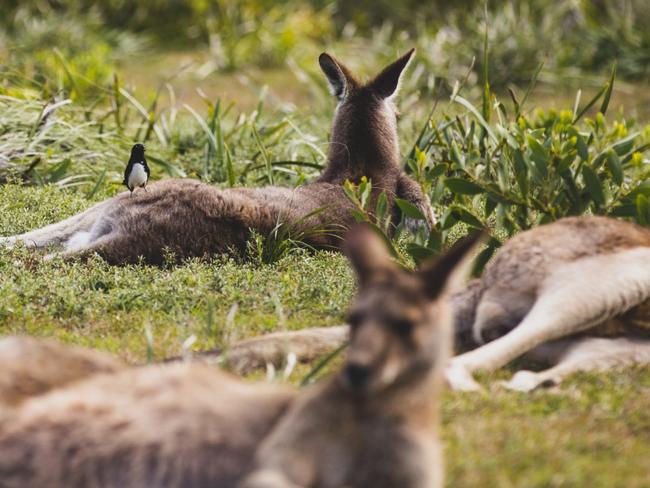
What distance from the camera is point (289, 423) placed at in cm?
310

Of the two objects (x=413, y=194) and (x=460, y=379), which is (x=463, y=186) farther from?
(x=460, y=379)

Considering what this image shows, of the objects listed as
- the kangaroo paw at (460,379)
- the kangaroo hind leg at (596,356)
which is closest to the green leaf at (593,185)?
the kangaroo hind leg at (596,356)

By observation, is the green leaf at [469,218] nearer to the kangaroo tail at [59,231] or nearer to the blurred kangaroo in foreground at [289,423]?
the kangaroo tail at [59,231]

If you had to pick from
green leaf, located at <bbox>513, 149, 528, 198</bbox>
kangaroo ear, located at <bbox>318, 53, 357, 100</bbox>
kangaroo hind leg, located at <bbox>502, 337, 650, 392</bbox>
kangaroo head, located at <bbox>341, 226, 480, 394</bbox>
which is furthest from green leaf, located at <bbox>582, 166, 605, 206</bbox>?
kangaroo head, located at <bbox>341, 226, 480, 394</bbox>

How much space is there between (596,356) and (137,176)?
3092 mm

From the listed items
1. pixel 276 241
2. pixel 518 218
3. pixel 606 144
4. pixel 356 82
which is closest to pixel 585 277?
pixel 518 218

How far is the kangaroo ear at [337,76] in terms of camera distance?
7523 mm

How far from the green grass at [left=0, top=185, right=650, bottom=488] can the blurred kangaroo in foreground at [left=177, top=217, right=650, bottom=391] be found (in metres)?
0.12

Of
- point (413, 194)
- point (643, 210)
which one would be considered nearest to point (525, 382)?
point (643, 210)

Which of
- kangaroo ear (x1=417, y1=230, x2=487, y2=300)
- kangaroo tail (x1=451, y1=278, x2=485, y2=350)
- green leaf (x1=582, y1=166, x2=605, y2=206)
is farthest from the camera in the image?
green leaf (x1=582, y1=166, x2=605, y2=206)

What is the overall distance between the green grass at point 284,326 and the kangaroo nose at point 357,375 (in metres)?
0.70

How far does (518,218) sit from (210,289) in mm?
1709

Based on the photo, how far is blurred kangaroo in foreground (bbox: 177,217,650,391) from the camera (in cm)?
460

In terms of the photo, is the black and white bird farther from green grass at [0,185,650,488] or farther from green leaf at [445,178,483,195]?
green leaf at [445,178,483,195]
